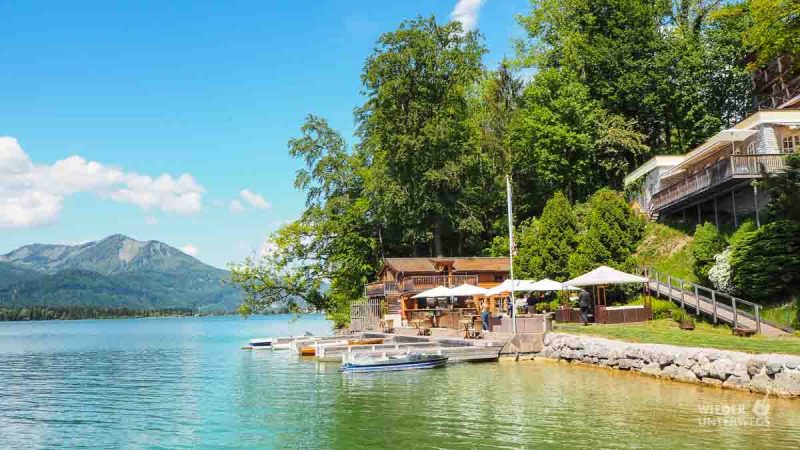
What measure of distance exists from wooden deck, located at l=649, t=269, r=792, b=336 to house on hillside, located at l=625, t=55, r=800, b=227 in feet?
14.0

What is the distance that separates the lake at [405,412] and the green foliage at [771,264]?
24.8 feet

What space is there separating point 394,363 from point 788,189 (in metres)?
17.4

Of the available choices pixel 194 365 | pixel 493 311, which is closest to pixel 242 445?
pixel 194 365

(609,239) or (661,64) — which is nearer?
(609,239)

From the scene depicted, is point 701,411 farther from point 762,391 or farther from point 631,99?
point 631,99

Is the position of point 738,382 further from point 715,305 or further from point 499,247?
point 499,247

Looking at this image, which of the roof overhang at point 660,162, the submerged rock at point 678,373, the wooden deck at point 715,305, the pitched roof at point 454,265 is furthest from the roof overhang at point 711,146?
the submerged rock at point 678,373

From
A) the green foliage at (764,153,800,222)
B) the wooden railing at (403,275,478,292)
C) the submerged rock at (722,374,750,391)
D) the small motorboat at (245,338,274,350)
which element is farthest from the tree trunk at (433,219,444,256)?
the submerged rock at (722,374,750,391)

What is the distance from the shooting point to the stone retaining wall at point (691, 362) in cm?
1748

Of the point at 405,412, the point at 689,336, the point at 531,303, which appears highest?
the point at 531,303

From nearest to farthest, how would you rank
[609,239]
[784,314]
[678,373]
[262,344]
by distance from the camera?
[678,373], [784,314], [609,239], [262,344]

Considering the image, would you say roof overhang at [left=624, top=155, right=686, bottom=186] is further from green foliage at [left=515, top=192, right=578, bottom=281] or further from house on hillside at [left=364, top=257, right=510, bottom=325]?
house on hillside at [left=364, top=257, right=510, bottom=325]

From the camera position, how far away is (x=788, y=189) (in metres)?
24.7

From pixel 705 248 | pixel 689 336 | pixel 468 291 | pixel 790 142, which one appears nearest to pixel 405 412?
pixel 689 336
